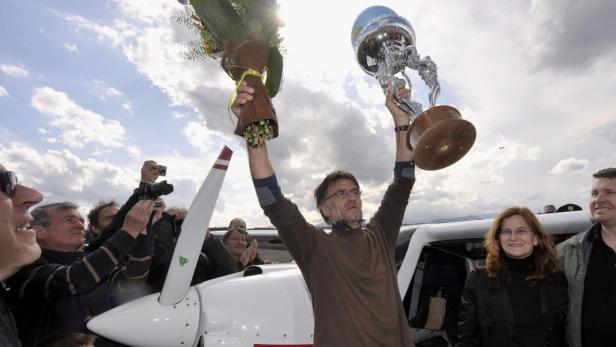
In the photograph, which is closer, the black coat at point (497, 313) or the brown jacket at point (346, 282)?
the brown jacket at point (346, 282)

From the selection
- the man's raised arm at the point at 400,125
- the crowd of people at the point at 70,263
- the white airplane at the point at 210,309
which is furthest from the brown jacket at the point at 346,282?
the crowd of people at the point at 70,263

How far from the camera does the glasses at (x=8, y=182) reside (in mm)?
1276

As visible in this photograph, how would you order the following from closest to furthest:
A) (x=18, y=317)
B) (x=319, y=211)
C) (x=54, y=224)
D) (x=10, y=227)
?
(x=10, y=227)
(x=319, y=211)
(x=18, y=317)
(x=54, y=224)

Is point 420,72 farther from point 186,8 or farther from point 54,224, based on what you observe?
point 54,224

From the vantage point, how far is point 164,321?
2.29 metres

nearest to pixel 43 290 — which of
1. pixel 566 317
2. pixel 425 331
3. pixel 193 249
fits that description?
pixel 193 249

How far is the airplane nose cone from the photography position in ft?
7.48

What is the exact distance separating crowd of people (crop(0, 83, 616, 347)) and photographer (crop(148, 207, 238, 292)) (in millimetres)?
333

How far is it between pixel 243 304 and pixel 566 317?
2.03 metres

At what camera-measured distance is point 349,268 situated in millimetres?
1786

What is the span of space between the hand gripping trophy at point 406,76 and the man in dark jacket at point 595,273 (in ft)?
4.59

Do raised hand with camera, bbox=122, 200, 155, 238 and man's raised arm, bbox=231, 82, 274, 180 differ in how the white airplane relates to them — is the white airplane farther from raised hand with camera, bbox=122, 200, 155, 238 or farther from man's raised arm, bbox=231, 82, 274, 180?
man's raised arm, bbox=231, 82, 274, 180

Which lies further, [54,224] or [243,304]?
[54,224]

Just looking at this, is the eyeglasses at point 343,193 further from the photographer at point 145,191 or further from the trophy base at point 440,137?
the photographer at point 145,191
